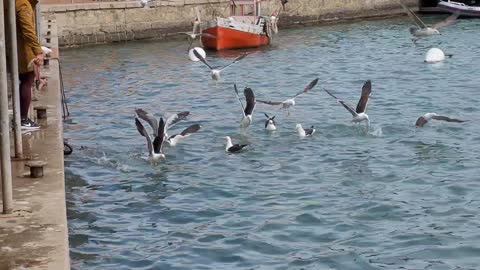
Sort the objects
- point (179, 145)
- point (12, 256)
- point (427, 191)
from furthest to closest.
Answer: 1. point (179, 145)
2. point (427, 191)
3. point (12, 256)

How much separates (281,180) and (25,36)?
12.4ft

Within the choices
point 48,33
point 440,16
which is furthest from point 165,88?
point 440,16

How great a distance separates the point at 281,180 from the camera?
12625 mm

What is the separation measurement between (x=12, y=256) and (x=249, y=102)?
9.81m

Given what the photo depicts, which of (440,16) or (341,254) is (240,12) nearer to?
(440,16)

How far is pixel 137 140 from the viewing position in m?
15.7

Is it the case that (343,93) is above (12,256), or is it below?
below

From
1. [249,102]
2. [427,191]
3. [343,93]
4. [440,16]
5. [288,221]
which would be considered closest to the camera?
[288,221]

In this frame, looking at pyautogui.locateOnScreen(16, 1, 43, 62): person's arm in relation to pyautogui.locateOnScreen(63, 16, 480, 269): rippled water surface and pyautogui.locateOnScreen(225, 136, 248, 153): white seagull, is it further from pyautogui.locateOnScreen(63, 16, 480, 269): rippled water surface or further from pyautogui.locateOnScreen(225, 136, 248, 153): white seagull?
pyautogui.locateOnScreen(225, 136, 248, 153): white seagull

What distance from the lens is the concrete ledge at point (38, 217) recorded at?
6.60m

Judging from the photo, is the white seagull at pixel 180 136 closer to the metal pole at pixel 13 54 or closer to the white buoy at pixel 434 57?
the metal pole at pixel 13 54

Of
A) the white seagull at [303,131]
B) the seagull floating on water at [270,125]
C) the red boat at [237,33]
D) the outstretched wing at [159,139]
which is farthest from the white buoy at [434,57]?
the outstretched wing at [159,139]

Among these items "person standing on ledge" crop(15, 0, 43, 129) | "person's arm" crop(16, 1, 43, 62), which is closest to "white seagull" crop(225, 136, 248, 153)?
"person standing on ledge" crop(15, 0, 43, 129)

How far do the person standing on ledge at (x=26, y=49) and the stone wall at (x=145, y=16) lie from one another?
1918 centimetres
